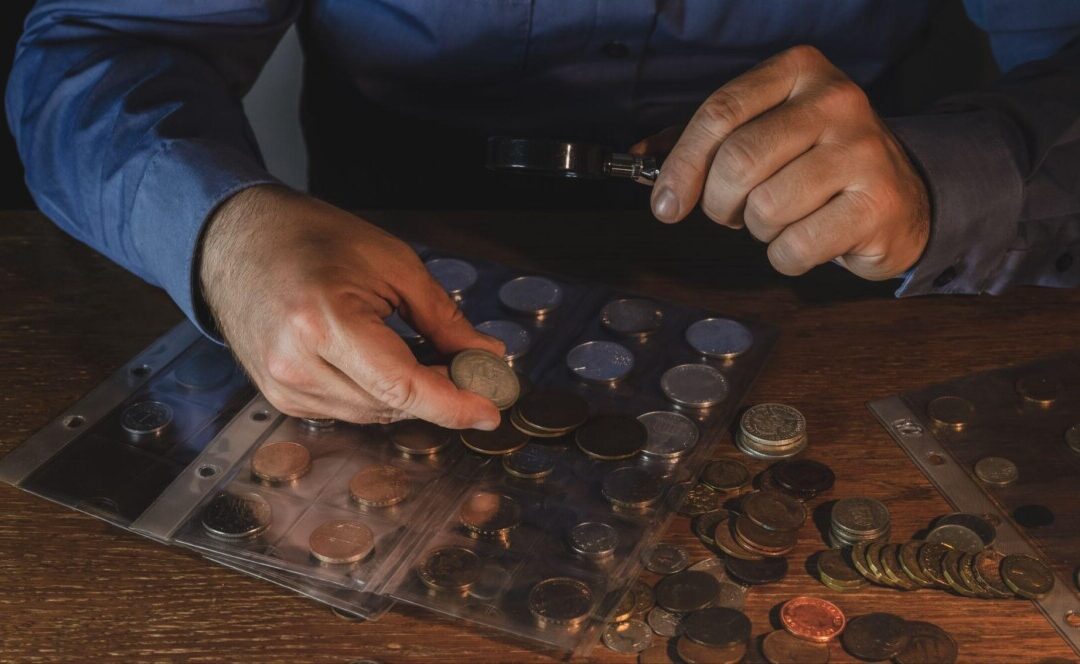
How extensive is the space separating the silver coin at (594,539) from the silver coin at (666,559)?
0.10ft

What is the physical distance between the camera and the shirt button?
152 centimetres

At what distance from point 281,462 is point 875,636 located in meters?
0.51

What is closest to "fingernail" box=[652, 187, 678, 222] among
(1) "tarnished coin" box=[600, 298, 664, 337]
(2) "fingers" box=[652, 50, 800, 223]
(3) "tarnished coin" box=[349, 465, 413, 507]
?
(2) "fingers" box=[652, 50, 800, 223]

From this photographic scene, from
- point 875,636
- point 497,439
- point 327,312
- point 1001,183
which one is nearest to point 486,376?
point 497,439

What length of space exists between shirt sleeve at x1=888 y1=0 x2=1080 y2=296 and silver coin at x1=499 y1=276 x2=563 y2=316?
0.37 metres

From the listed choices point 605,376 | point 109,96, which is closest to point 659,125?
point 605,376

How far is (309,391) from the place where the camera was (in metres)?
0.99

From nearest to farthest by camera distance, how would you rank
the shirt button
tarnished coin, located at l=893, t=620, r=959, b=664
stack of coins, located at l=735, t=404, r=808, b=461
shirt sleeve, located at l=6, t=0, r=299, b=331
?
tarnished coin, located at l=893, t=620, r=959, b=664
stack of coins, located at l=735, t=404, r=808, b=461
shirt sleeve, located at l=6, t=0, r=299, b=331
the shirt button

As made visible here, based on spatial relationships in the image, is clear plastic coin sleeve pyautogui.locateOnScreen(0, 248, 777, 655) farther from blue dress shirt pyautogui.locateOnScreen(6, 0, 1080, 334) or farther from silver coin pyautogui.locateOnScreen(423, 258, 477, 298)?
blue dress shirt pyautogui.locateOnScreen(6, 0, 1080, 334)

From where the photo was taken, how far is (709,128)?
1.08 meters

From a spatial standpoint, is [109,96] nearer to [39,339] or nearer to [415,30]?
[39,339]

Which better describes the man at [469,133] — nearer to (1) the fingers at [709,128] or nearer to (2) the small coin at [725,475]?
(1) the fingers at [709,128]

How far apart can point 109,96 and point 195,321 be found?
314 millimetres

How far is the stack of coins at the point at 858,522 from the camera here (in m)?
0.94
